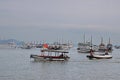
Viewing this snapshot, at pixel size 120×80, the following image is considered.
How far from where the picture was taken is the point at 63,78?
2080 inches

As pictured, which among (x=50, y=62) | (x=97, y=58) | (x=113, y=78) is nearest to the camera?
(x=113, y=78)

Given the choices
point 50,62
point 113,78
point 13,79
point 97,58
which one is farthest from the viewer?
point 97,58

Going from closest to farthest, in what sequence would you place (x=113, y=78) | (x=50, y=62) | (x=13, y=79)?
(x=13, y=79), (x=113, y=78), (x=50, y=62)

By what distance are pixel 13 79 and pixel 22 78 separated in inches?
69.5

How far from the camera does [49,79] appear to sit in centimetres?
5144

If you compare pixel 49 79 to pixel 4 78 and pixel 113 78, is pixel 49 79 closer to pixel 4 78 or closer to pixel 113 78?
pixel 4 78

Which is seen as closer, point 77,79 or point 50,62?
point 77,79

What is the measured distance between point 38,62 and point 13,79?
35.1 metres

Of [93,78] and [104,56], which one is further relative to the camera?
[104,56]

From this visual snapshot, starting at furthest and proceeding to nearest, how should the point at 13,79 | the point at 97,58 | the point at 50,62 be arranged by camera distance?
1. the point at 97,58
2. the point at 50,62
3. the point at 13,79

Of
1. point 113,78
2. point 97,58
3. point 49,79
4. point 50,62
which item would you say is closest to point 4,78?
point 49,79

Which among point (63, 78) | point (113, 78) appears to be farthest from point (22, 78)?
point (113, 78)

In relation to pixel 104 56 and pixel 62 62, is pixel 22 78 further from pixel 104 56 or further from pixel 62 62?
pixel 104 56

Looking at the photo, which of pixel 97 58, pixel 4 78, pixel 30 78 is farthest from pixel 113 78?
pixel 97 58
